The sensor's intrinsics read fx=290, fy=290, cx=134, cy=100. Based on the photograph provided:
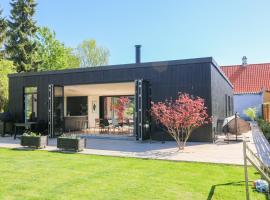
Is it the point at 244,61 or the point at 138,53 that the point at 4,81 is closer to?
the point at 138,53

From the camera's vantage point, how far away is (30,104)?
1521 centimetres

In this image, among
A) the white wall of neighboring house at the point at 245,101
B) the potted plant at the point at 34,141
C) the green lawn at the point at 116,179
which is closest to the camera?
the green lawn at the point at 116,179

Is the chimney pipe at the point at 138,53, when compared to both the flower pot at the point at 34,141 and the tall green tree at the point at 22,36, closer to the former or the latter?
the flower pot at the point at 34,141

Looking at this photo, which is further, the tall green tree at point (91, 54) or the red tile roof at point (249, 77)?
the tall green tree at point (91, 54)

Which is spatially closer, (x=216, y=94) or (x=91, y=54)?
(x=216, y=94)

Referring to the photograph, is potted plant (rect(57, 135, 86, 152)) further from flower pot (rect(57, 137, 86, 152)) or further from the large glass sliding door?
the large glass sliding door

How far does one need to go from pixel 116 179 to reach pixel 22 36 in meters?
25.7

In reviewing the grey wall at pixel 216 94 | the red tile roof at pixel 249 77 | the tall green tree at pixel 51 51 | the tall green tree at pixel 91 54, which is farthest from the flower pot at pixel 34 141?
the tall green tree at pixel 91 54

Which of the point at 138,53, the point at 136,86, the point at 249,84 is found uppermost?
the point at 138,53

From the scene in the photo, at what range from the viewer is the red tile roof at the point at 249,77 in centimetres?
2688

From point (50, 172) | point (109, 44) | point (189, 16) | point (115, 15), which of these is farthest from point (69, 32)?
point (50, 172)

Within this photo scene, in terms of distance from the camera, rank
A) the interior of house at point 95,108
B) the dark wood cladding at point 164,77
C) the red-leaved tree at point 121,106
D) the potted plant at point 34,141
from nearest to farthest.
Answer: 1. the potted plant at point 34,141
2. the dark wood cladding at point 164,77
3. the interior of house at point 95,108
4. the red-leaved tree at point 121,106

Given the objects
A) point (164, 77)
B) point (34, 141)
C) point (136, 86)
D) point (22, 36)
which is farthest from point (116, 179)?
point (22, 36)

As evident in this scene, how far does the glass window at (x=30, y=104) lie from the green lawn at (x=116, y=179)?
7.41 m
